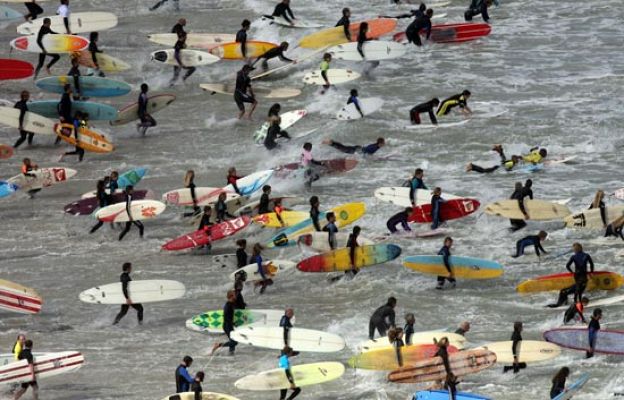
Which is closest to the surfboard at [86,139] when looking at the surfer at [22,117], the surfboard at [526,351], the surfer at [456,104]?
the surfer at [22,117]

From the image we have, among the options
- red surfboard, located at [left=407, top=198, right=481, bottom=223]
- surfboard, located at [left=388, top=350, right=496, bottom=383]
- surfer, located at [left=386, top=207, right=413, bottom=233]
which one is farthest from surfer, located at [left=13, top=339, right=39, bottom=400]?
red surfboard, located at [left=407, top=198, right=481, bottom=223]

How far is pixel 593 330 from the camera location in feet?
85.8

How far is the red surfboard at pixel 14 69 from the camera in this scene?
41.9m

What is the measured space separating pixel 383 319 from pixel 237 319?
2.27m

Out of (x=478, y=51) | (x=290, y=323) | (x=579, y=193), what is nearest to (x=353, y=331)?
(x=290, y=323)

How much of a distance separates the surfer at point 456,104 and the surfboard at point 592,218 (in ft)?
25.2

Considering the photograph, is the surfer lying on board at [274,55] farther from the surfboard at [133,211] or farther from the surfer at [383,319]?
the surfer at [383,319]

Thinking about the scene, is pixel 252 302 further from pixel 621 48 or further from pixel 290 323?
pixel 621 48

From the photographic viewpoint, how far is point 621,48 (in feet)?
151

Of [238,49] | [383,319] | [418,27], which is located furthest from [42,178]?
[418,27]

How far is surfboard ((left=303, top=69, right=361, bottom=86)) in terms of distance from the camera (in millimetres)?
40688

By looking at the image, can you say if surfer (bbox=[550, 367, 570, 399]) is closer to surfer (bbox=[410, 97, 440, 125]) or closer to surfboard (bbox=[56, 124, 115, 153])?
surfer (bbox=[410, 97, 440, 125])

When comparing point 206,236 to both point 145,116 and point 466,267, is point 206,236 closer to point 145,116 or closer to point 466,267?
point 466,267

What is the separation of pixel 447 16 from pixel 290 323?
22162 millimetres
